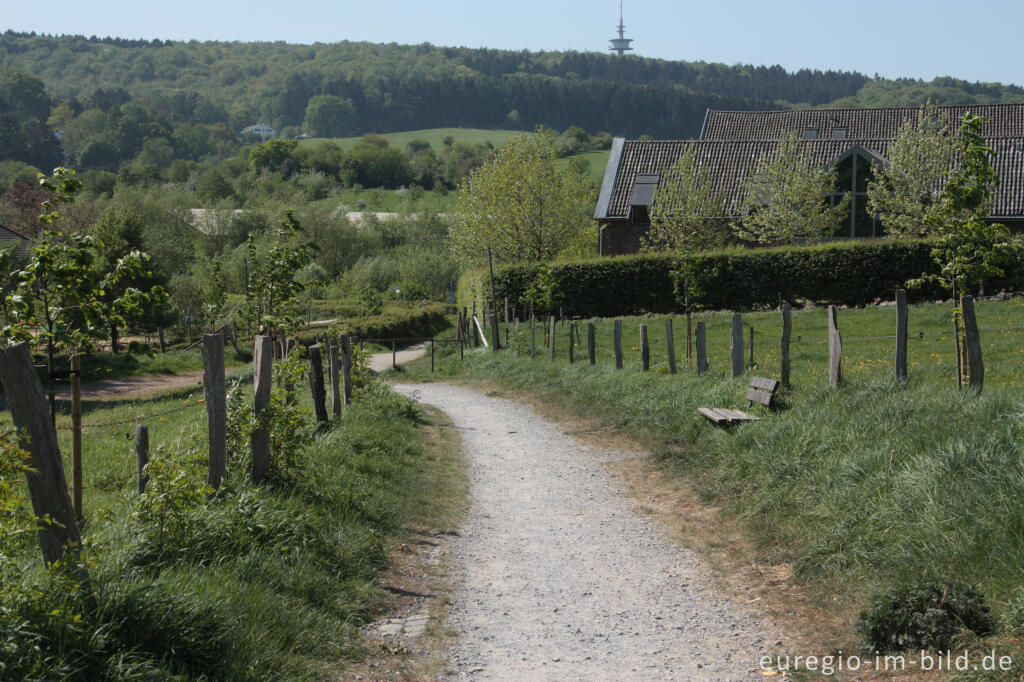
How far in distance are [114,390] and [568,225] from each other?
22.4 metres

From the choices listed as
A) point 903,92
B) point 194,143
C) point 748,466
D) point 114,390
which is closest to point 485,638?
point 748,466

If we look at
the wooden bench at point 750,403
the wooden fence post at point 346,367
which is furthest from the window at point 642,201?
the wooden bench at point 750,403

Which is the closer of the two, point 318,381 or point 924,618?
point 924,618

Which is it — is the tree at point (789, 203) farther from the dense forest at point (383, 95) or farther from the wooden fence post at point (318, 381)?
the dense forest at point (383, 95)

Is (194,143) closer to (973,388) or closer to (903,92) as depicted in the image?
(903,92)

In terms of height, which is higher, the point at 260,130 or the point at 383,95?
the point at 383,95

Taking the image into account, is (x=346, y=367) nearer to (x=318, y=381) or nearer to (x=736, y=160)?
(x=318, y=381)

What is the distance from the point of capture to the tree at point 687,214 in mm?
39281

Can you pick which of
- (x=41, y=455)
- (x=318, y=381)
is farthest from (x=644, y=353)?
(x=41, y=455)

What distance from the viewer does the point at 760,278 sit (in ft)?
107

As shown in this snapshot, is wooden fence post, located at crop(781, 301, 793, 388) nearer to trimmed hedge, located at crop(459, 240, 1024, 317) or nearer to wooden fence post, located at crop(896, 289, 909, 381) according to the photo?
wooden fence post, located at crop(896, 289, 909, 381)

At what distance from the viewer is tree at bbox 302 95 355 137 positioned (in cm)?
16538

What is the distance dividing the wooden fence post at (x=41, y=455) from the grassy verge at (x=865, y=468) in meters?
5.23

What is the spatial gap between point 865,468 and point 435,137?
15774 cm
